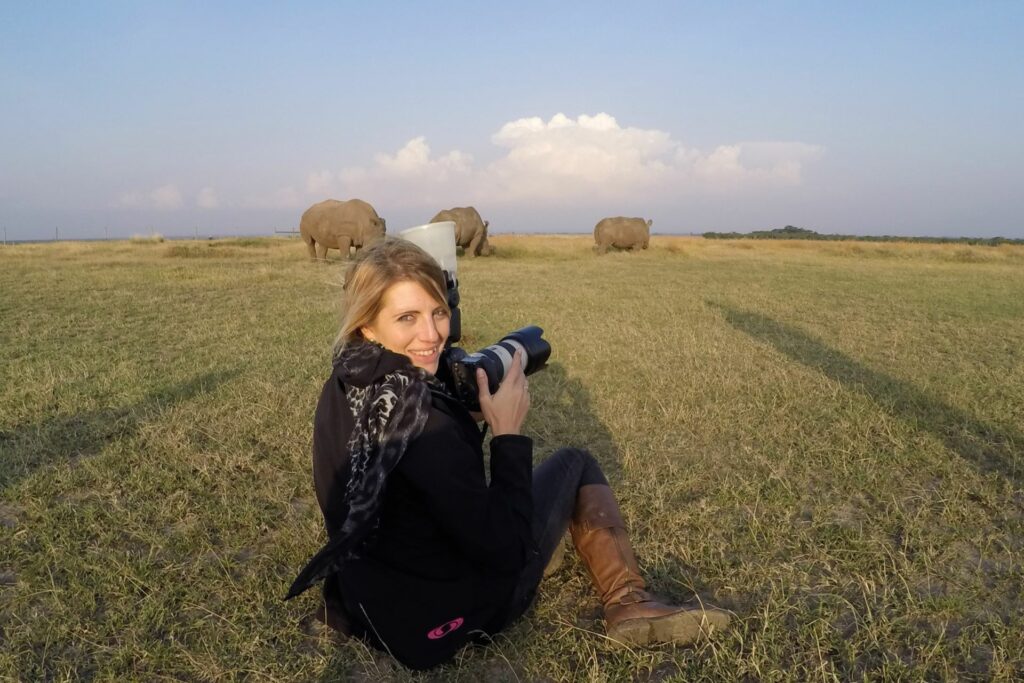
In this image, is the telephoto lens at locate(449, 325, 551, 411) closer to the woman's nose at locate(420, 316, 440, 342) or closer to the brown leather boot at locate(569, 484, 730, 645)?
the woman's nose at locate(420, 316, 440, 342)

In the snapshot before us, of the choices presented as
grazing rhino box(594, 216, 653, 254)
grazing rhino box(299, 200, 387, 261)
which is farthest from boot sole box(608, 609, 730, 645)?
grazing rhino box(594, 216, 653, 254)

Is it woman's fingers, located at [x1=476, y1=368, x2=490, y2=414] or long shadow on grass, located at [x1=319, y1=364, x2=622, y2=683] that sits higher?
woman's fingers, located at [x1=476, y1=368, x2=490, y2=414]

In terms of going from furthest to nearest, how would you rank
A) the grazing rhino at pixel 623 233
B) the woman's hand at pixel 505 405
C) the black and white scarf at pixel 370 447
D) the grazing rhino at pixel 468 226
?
1. the grazing rhino at pixel 623 233
2. the grazing rhino at pixel 468 226
3. the woman's hand at pixel 505 405
4. the black and white scarf at pixel 370 447

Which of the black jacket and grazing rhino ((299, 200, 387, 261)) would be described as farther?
grazing rhino ((299, 200, 387, 261))

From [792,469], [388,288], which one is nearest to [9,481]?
[388,288]

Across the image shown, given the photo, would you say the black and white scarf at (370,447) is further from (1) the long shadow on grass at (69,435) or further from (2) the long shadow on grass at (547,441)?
(1) the long shadow on grass at (69,435)

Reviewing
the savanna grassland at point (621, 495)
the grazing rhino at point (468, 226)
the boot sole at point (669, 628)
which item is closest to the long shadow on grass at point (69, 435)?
the savanna grassland at point (621, 495)

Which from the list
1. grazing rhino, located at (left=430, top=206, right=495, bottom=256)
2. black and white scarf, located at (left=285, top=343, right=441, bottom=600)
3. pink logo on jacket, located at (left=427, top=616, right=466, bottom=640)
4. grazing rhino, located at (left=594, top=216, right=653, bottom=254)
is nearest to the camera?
black and white scarf, located at (left=285, top=343, right=441, bottom=600)

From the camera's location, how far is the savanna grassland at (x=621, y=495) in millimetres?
2117

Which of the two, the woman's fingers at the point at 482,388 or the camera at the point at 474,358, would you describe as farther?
the camera at the point at 474,358

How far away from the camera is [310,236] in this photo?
69.2 feet

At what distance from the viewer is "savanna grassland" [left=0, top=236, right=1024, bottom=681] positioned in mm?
2117

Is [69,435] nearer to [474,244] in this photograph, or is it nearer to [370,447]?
[370,447]

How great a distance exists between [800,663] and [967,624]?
2.32 feet
